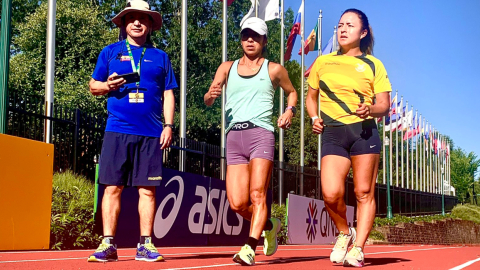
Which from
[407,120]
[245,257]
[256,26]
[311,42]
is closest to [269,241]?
[245,257]

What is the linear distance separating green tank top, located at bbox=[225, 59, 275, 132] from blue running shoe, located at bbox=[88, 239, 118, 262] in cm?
169

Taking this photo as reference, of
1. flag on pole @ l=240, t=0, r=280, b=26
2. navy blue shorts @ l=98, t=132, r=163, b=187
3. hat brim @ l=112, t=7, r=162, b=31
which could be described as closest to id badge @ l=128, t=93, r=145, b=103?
navy blue shorts @ l=98, t=132, r=163, b=187

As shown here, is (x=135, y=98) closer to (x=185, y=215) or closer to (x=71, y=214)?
(x=71, y=214)

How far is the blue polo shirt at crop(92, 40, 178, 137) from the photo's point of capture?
20.5 ft

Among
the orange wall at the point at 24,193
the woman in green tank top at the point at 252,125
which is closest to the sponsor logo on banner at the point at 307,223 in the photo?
the orange wall at the point at 24,193

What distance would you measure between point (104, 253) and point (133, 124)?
3.67 ft

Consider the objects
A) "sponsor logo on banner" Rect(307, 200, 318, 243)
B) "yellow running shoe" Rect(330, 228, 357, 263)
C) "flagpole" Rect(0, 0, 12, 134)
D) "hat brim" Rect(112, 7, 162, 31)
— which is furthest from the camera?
"sponsor logo on banner" Rect(307, 200, 318, 243)

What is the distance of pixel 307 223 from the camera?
64.6ft

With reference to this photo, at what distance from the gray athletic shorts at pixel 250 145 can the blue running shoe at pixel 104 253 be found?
4.81 feet

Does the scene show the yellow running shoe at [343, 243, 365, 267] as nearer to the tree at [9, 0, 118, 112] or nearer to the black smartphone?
the black smartphone

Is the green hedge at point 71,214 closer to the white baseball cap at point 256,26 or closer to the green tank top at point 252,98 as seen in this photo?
the green tank top at point 252,98

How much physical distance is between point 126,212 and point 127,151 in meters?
4.79

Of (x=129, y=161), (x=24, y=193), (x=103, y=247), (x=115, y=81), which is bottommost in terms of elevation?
(x=103, y=247)

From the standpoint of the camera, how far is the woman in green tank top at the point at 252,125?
265 inches
